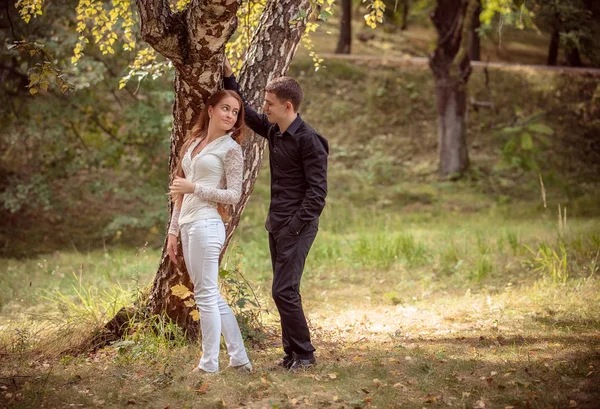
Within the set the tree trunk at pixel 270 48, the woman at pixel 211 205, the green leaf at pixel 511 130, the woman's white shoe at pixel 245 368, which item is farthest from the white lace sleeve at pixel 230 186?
the green leaf at pixel 511 130

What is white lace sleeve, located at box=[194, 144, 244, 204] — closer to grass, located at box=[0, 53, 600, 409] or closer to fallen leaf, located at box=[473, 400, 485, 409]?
grass, located at box=[0, 53, 600, 409]

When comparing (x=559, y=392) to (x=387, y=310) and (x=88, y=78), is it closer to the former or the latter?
(x=387, y=310)

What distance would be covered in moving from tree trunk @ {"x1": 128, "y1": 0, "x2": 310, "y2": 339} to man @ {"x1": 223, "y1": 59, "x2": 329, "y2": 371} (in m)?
0.57

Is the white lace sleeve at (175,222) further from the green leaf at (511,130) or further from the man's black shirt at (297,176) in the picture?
the green leaf at (511,130)

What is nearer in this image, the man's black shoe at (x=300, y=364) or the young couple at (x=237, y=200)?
the young couple at (x=237, y=200)

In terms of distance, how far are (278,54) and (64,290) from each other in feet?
15.2

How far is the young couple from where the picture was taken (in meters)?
4.50

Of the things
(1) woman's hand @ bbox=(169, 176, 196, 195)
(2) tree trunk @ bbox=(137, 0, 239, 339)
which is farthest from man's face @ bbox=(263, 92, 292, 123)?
(1) woman's hand @ bbox=(169, 176, 196, 195)

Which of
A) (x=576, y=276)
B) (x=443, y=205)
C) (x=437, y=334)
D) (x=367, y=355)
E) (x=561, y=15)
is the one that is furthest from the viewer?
(x=443, y=205)

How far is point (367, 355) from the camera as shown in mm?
5316

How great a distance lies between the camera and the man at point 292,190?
4.52 m

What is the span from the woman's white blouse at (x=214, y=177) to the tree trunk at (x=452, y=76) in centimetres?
1205

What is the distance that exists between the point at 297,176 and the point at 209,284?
98 cm

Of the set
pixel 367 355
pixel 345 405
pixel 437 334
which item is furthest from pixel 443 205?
pixel 345 405
